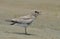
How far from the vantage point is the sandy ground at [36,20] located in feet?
21.4

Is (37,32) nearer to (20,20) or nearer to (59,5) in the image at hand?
(20,20)

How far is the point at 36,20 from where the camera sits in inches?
346

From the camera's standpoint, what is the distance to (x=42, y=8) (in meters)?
11.4

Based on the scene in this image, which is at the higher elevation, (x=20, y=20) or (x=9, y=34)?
(x=20, y=20)

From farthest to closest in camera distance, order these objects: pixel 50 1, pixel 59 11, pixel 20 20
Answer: pixel 50 1
pixel 59 11
pixel 20 20

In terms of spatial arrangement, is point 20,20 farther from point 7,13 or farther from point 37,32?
point 7,13

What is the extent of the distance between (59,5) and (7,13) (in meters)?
3.29

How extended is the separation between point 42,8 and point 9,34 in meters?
5.18

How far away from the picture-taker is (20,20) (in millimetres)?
6305

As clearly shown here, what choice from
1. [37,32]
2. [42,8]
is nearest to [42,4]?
[42,8]

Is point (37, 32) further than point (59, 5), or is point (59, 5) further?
point (59, 5)

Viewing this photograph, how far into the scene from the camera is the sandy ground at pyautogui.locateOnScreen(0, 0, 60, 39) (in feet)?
21.4

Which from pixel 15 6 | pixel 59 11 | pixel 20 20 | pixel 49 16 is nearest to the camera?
pixel 20 20

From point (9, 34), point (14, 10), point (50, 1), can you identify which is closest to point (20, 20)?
point (9, 34)
